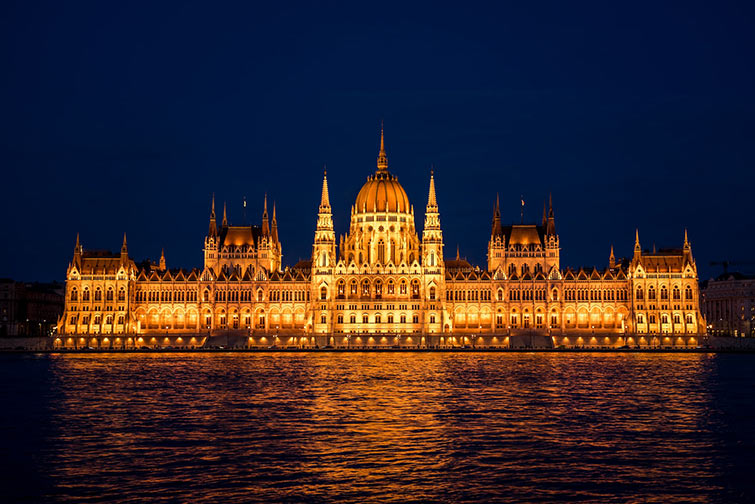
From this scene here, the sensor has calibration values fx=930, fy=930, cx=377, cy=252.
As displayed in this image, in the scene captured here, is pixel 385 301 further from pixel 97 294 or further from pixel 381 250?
pixel 97 294

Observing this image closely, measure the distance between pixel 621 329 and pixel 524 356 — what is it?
116 ft

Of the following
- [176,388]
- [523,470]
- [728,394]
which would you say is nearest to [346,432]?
[523,470]

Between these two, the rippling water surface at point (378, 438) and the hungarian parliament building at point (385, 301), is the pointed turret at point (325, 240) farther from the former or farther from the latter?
the rippling water surface at point (378, 438)

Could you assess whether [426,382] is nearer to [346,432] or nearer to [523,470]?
[346,432]

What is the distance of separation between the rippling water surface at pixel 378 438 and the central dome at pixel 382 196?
86563mm

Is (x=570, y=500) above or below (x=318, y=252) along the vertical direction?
below

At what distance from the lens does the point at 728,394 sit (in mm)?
69688

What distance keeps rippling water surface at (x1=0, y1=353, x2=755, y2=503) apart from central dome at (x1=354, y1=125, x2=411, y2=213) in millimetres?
86563

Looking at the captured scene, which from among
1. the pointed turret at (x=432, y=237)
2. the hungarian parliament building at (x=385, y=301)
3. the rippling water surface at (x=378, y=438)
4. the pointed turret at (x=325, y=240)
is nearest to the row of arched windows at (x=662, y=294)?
the hungarian parliament building at (x=385, y=301)

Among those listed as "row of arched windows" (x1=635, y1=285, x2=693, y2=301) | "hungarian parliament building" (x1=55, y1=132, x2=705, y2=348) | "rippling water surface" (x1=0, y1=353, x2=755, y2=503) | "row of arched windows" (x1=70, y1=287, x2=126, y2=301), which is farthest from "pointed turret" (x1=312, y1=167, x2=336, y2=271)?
"rippling water surface" (x1=0, y1=353, x2=755, y2=503)

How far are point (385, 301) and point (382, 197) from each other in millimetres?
22331

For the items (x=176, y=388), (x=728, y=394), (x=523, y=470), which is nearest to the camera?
(x=523, y=470)

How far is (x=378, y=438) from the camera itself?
4575cm

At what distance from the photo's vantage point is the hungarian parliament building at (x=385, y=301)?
157375 millimetres
